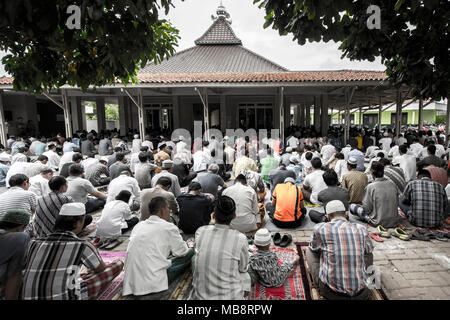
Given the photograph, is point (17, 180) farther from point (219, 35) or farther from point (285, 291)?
point (219, 35)

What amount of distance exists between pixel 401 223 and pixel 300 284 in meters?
2.71

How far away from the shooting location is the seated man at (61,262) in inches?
86.6

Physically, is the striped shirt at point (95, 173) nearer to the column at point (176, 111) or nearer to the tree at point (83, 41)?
the tree at point (83, 41)

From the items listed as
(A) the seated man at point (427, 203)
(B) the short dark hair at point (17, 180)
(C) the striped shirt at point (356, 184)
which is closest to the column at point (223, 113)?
(C) the striped shirt at point (356, 184)

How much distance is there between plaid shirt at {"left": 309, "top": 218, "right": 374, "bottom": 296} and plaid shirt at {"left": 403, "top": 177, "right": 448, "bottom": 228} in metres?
2.49

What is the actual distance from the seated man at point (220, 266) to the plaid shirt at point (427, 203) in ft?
11.1

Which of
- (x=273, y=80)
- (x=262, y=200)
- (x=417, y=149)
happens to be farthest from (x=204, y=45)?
(x=262, y=200)

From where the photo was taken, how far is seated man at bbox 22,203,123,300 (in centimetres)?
220

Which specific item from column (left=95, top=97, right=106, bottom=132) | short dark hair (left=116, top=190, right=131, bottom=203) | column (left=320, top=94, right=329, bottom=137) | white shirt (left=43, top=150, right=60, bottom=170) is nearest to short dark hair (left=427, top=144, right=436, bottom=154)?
short dark hair (left=116, top=190, right=131, bottom=203)

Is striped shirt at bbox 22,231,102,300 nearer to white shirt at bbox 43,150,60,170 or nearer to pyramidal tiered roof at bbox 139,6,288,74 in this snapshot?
white shirt at bbox 43,150,60,170

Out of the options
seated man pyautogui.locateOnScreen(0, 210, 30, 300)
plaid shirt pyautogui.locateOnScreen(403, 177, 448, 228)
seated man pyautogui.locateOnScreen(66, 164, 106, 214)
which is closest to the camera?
seated man pyautogui.locateOnScreen(0, 210, 30, 300)

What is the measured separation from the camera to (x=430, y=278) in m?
3.12

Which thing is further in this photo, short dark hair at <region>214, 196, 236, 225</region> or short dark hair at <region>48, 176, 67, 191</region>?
short dark hair at <region>48, 176, 67, 191</region>
